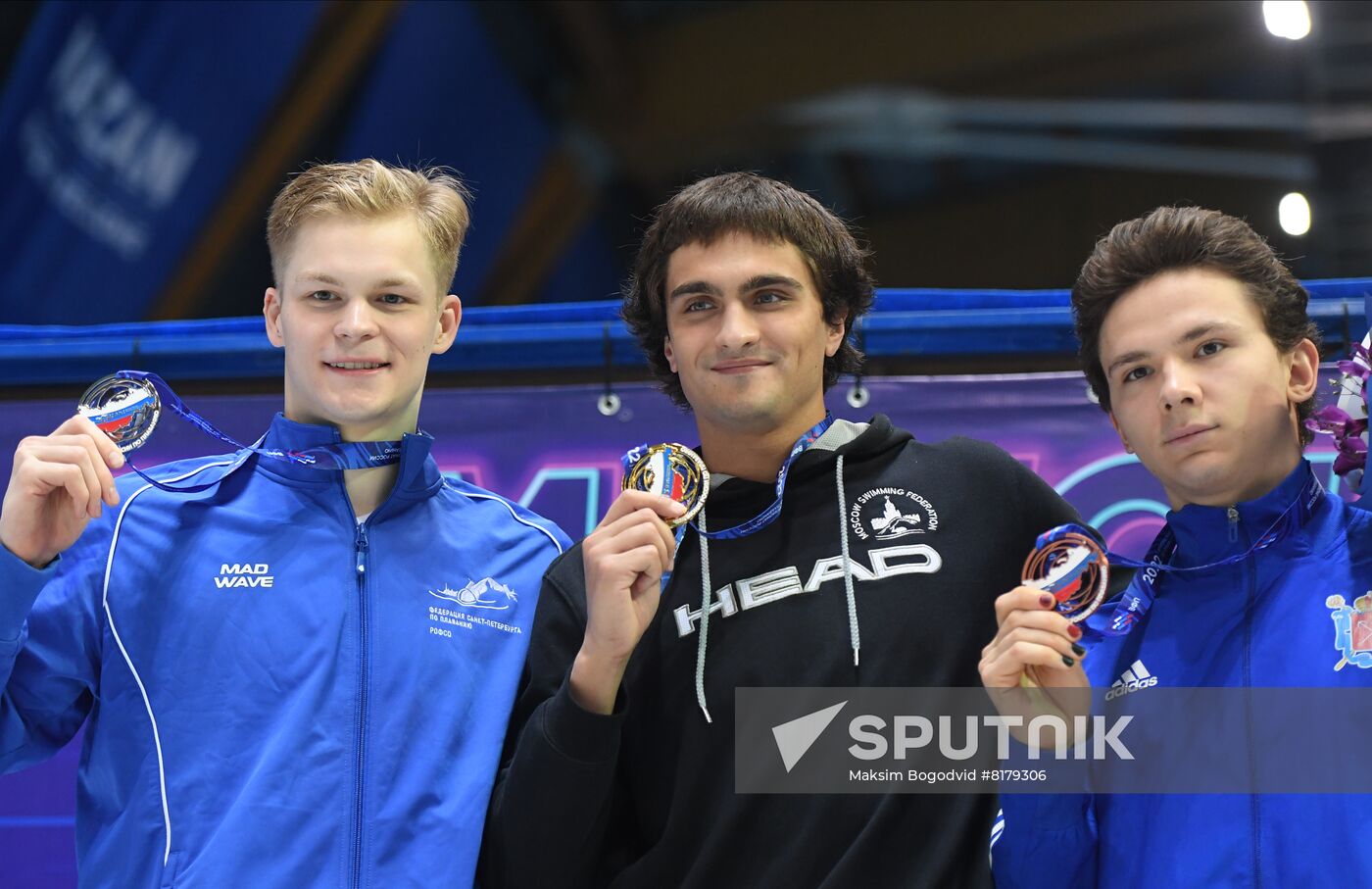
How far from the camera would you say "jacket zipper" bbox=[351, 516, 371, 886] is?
5.86ft

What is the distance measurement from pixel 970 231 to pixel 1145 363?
694 cm

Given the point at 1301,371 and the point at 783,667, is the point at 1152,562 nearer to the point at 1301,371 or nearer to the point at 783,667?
the point at 1301,371

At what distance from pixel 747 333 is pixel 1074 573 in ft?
2.05

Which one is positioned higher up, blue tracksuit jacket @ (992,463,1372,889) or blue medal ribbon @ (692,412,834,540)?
blue medal ribbon @ (692,412,834,540)

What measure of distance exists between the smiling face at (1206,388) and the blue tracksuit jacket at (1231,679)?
44mm

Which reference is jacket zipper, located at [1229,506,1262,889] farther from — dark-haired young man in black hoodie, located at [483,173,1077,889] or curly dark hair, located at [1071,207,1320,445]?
dark-haired young man in black hoodie, located at [483,173,1077,889]

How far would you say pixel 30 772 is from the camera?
2.41 meters

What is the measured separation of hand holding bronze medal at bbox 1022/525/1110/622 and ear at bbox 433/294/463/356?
103 centimetres

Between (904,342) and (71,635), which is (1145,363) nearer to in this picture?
(904,342)

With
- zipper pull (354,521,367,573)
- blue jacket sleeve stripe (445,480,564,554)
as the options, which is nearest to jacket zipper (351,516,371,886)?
zipper pull (354,521,367,573)

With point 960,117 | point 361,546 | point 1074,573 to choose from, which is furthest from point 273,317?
point 960,117

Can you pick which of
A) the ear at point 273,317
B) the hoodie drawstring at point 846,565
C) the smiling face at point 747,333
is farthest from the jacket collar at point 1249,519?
the ear at point 273,317

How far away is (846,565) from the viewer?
193cm

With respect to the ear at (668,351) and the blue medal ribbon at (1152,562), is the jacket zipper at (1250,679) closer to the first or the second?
the blue medal ribbon at (1152,562)
